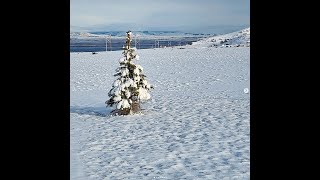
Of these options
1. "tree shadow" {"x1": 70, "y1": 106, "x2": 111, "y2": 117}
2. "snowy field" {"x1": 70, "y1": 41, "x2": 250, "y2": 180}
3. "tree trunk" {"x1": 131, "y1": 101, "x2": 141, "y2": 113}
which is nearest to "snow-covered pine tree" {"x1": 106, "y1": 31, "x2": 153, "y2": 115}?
"tree trunk" {"x1": 131, "y1": 101, "x2": 141, "y2": 113}

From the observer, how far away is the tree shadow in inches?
597

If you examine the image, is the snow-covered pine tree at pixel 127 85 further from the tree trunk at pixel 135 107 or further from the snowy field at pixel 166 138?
the snowy field at pixel 166 138

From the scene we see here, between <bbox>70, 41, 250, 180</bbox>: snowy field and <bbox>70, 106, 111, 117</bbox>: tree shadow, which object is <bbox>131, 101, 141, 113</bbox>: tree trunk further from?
<bbox>70, 106, 111, 117</bbox>: tree shadow

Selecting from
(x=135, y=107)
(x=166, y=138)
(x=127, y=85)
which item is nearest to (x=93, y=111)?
(x=135, y=107)

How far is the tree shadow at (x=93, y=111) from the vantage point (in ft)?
49.7

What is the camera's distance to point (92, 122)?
44.4ft

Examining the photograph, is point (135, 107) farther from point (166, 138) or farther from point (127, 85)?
point (166, 138)

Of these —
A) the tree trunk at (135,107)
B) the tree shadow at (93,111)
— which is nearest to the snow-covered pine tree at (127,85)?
the tree trunk at (135,107)
